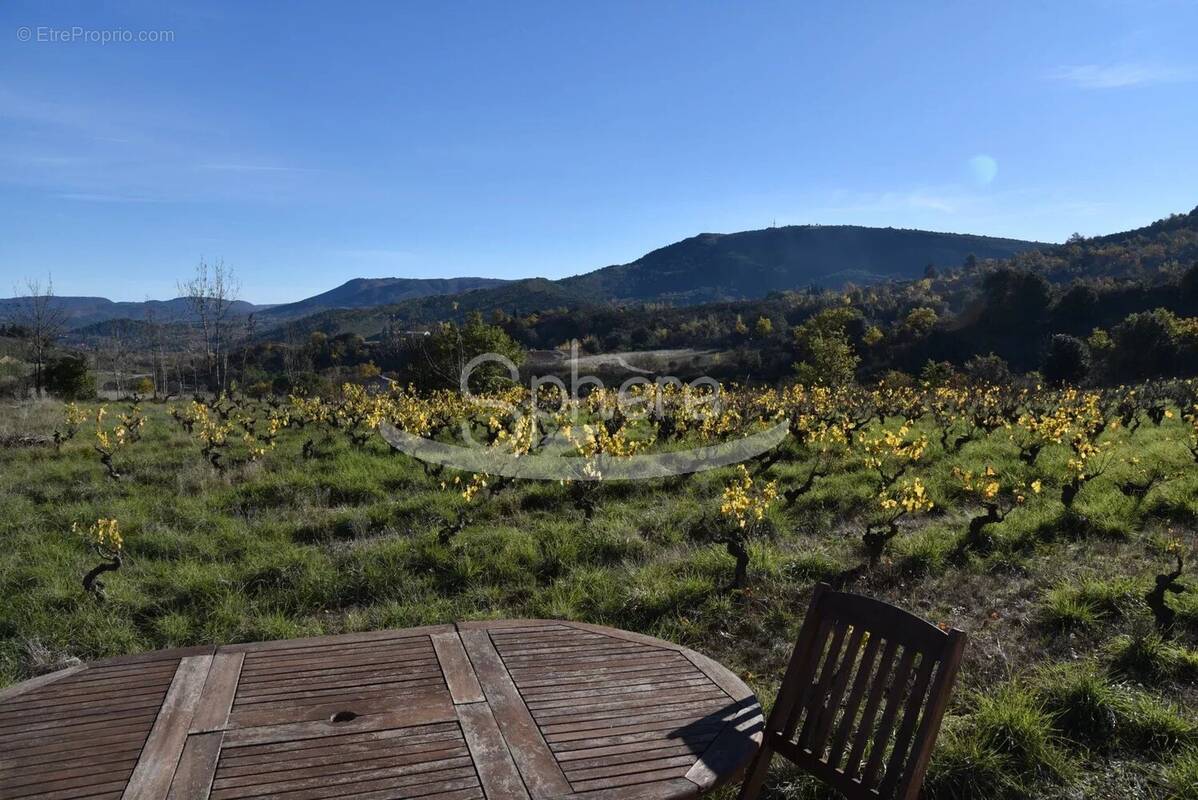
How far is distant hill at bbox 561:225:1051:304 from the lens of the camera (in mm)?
125250

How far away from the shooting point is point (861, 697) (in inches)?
82.8

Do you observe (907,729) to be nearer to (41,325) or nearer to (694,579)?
(694,579)

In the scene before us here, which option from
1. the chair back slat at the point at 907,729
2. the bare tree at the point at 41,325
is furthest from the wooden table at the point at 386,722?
the bare tree at the point at 41,325

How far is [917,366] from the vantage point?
38.2 metres

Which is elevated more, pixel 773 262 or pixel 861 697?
pixel 773 262

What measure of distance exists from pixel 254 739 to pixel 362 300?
17809 centimetres

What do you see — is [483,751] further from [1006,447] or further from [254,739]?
[1006,447]

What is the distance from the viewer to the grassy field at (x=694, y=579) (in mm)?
3189

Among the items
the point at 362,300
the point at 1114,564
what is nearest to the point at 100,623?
the point at 1114,564

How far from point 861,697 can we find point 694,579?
9.46ft

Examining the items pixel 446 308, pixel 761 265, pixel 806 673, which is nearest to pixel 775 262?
pixel 761 265

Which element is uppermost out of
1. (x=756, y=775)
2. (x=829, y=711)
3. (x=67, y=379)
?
(x=67, y=379)

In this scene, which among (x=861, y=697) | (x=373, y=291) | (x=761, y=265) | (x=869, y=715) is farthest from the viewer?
(x=373, y=291)

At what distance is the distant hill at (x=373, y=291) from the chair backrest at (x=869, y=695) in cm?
16389
